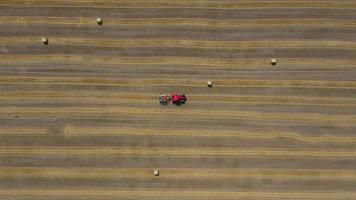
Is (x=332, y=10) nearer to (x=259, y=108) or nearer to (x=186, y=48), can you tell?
(x=259, y=108)

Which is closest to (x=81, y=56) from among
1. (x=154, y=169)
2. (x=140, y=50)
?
(x=140, y=50)

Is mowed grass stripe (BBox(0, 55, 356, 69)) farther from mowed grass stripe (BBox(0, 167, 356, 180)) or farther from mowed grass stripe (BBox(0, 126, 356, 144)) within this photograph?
mowed grass stripe (BBox(0, 167, 356, 180))

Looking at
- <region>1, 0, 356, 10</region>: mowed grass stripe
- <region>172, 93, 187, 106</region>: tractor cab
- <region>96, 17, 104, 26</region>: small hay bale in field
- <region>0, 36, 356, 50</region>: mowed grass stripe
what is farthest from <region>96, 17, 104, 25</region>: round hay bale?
<region>172, 93, 187, 106</region>: tractor cab

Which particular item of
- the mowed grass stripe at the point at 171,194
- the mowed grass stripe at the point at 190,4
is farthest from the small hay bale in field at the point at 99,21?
the mowed grass stripe at the point at 171,194

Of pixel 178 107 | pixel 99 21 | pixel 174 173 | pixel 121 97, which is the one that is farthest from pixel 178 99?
pixel 99 21

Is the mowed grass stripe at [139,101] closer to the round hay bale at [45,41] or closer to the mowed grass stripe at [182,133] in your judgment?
the mowed grass stripe at [182,133]

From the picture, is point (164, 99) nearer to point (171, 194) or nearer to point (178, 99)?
point (178, 99)
